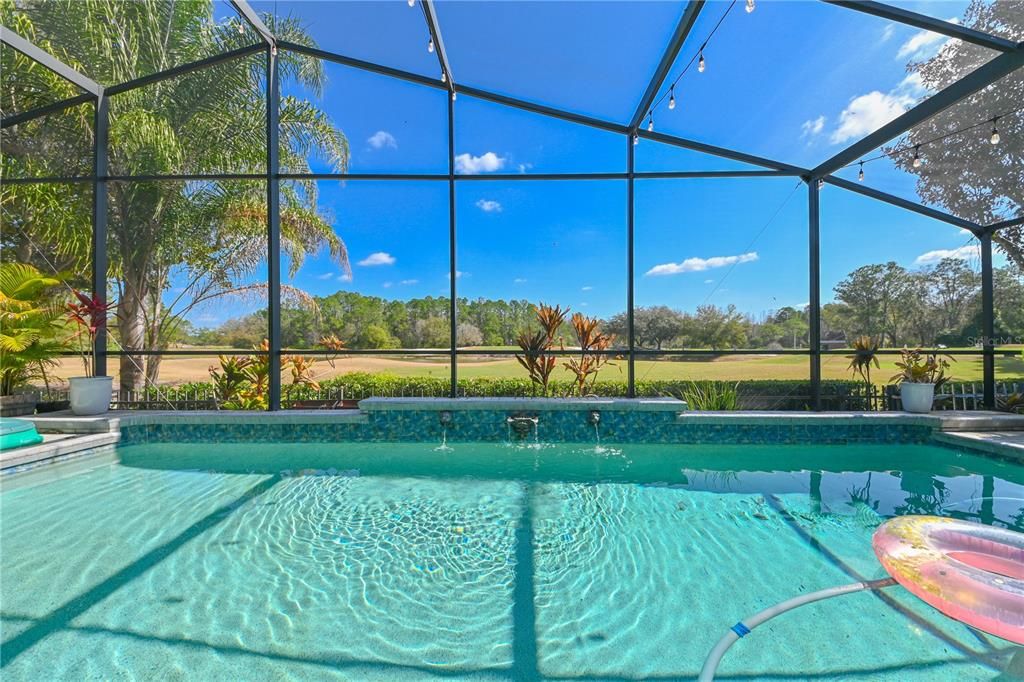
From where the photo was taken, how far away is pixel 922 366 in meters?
5.47

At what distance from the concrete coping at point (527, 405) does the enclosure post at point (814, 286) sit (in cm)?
194

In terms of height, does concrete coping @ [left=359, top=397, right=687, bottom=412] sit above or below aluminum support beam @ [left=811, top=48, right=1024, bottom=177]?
below

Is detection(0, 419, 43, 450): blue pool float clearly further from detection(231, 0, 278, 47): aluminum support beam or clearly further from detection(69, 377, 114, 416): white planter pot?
detection(231, 0, 278, 47): aluminum support beam

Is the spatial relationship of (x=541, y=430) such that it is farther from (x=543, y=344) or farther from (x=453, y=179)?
(x=453, y=179)

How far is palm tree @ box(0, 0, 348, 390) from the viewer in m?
6.31

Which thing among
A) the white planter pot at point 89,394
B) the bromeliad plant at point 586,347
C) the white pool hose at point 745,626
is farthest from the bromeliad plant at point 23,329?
the white pool hose at point 745,626

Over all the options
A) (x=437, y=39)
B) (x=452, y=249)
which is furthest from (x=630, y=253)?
(x=437, y=39)

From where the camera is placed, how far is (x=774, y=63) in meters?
4.66

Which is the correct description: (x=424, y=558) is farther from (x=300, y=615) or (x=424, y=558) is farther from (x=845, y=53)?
(x=845, y=53)

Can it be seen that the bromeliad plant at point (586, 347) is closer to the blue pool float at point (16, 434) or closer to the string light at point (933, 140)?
the string light at point (933, 140)

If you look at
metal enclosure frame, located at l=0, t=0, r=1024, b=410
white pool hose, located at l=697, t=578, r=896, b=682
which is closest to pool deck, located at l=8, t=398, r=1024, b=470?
metal enclosure frame, located at l=0, t=0, r=1024, b=410

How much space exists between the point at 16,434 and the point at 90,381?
1252mm

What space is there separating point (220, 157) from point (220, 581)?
7160 mm

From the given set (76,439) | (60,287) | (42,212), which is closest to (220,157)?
(42,212)
